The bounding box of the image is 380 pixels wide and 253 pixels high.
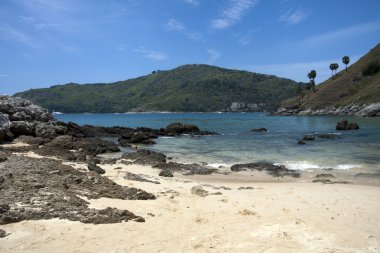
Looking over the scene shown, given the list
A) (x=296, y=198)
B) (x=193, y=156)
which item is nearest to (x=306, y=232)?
(x=296, y=198)

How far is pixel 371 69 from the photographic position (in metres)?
141

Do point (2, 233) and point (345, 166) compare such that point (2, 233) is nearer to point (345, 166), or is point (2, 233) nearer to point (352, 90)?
point (345, 166)

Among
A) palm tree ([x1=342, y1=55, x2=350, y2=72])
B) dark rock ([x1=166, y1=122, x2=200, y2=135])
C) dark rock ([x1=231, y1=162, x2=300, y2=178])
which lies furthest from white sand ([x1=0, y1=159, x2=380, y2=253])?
palm tree ([x1=342, y1=55, x2=350, y2=72])

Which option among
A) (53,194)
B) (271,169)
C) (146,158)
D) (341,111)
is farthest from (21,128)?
(341,111)

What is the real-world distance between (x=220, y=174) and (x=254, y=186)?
4.41 meters

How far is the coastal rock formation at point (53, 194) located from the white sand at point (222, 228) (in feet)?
1.40

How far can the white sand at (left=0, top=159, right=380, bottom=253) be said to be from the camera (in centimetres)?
868

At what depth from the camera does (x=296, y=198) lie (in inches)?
558

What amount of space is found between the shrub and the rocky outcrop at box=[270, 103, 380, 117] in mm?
24196

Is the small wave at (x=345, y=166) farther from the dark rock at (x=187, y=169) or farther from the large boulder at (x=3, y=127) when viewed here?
the large boulder at (x=3, y=127)

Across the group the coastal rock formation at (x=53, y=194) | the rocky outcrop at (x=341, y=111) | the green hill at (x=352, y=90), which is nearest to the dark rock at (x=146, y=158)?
the coastal rock formation at (x=53, y=194)

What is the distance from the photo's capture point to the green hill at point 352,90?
12112 centimetres

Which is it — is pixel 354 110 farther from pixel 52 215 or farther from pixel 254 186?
pixel 52 215

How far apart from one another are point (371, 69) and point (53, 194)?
15320 centimetres
